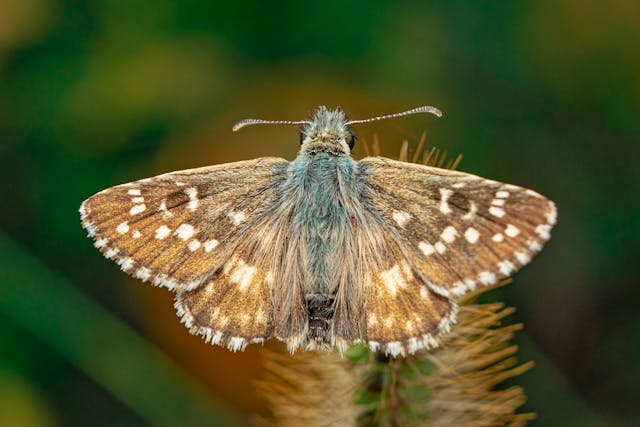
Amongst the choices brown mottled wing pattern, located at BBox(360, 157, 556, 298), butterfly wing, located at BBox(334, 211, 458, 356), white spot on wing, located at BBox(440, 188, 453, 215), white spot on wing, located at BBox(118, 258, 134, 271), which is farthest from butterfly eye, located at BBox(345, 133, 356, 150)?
white spot on wing, located at BBox(118, 258, 134, 271)

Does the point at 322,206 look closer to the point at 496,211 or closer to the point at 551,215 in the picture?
the point at 496,211

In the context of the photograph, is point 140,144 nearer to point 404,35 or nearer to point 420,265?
point 404,35

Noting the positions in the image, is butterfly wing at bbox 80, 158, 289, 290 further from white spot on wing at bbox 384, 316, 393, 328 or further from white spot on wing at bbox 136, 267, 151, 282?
white spot on wing at bbox 384, 316, 393, 328

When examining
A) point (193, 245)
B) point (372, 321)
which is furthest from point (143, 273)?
point (372, 321)

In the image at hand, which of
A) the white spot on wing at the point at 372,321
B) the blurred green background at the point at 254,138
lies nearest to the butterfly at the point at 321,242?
the white spot on wing at the point at 372,321

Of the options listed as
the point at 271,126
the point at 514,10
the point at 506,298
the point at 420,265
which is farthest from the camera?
the point at 271,126

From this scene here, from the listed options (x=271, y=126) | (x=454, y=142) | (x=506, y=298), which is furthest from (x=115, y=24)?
(x=506, y=298)

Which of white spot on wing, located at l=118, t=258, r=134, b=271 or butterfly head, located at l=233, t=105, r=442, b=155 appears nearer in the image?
white spot on wing, located at l=118, t=258, r=134, b=271
